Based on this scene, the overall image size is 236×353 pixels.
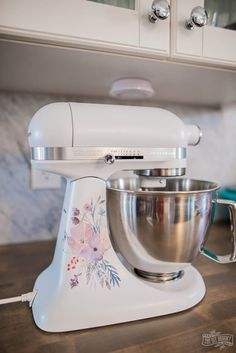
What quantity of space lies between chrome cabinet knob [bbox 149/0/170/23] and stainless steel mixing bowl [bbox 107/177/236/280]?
0.33m

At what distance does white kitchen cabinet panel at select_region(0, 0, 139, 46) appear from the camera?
44cm

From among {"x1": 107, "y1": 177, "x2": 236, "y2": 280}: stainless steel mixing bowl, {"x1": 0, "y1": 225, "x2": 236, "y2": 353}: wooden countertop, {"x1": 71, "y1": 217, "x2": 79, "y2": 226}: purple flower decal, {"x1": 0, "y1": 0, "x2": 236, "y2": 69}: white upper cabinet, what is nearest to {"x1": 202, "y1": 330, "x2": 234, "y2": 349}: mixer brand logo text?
{"x1": 0, "y1": 225, "x2": 236, "y2": 353}: wooden countertop

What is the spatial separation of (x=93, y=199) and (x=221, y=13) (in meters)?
0.53

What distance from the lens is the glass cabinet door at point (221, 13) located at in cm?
59

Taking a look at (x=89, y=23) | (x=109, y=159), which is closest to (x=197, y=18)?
(x=89, y=23)

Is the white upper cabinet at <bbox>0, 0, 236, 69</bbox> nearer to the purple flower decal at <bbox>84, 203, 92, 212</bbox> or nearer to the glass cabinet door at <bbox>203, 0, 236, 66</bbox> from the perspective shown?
the glass cabinet door at <bbox>203, 0, 236, 66</bbox>

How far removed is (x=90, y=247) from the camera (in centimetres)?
48

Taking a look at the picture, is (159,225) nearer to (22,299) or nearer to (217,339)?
(217,339)

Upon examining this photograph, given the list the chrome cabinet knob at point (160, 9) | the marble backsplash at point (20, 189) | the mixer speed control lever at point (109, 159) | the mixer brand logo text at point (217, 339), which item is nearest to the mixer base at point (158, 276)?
the mixer brand logo text at point (217, 339)

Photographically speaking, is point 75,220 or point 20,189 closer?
point 75,220

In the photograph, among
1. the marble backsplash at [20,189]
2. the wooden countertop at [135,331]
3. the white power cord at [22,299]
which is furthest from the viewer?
the marble backsplash at [20,189]

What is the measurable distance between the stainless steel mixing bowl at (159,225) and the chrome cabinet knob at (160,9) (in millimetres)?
330

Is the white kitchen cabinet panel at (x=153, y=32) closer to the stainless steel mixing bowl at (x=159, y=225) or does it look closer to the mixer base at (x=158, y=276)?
the stainless steel mixing bowl at (x=159, y=225)

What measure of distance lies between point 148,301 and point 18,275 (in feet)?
1.07
